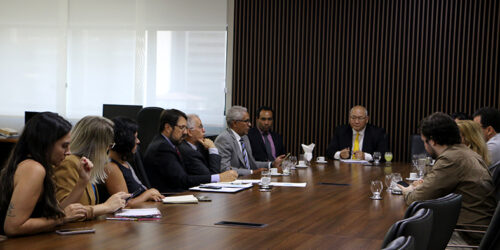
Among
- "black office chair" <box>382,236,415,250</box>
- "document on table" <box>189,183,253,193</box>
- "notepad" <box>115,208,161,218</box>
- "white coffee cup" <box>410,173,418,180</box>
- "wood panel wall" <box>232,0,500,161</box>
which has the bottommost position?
"white coffee cup" <box>410,173,418,180</box>

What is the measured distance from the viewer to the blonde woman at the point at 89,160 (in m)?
3.60

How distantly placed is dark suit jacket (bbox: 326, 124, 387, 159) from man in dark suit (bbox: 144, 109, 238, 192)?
3120 mm

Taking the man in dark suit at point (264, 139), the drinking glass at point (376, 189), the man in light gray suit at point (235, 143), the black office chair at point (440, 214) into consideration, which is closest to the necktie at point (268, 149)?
the man in dark suit at point (264, 139)

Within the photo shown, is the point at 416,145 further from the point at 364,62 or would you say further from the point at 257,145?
the point at 257,145

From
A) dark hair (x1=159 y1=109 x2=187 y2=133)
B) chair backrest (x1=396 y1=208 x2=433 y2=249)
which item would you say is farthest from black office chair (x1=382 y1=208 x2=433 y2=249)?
dark hair (x1=159 y1=109 x2=187 y2=133)

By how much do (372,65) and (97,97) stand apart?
4.45 m

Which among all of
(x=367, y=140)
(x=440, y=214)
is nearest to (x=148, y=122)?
(x=367, y=140)

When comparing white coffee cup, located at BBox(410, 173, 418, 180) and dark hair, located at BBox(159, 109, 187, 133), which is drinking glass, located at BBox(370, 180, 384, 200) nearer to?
white coffee cup, located at BBox(410, 173, 418, 180)

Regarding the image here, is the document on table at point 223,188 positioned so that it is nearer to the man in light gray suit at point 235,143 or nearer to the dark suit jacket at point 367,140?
the man in light gray suit at point 235,143

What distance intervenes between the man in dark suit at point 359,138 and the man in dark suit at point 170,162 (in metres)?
3.11

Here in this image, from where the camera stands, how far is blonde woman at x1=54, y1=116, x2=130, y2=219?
3.60 m

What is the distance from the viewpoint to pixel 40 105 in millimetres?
10555

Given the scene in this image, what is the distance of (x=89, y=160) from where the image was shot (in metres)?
3.67

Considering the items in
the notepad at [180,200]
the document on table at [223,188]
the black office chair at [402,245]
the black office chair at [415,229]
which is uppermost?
the black office chair at [402,245]
